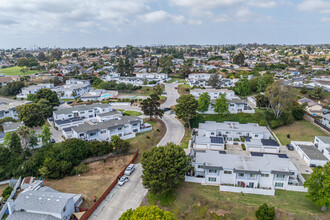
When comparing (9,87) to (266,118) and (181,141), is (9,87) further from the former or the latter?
(266,118)

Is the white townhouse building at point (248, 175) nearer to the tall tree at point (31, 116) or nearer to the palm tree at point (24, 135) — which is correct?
the palm tree at point (24, 135)

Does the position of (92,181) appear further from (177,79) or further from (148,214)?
(177,79)

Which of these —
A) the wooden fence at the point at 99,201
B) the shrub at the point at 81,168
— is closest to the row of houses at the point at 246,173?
the wooden fence at the point at 99,201

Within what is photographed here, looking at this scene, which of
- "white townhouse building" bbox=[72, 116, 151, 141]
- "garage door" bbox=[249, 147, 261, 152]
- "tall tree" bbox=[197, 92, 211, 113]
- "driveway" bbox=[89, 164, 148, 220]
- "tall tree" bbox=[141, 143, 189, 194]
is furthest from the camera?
"tall tree" bbox=[197, 92, 211, 113]

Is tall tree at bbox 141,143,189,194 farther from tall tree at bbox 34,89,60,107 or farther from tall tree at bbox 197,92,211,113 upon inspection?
tall tree at bbox 34,89,60,107

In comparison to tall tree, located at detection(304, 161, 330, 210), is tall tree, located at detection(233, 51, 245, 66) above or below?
above

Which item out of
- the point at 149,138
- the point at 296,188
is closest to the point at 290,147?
the point at 296,188

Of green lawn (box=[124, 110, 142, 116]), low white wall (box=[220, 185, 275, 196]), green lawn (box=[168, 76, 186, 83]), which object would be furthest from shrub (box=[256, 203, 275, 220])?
green lawn (box=[168, 76, 186, 83])
